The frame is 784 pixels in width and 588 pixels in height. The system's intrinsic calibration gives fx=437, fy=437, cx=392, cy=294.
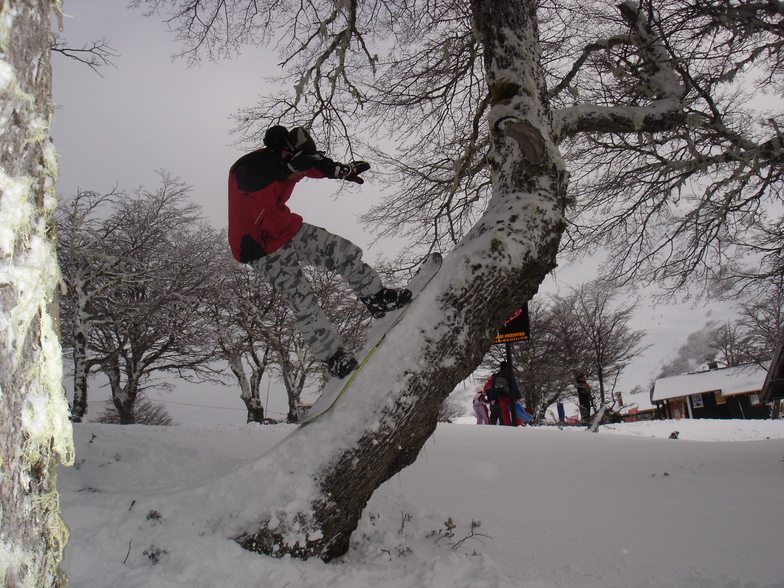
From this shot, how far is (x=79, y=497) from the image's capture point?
2.23m

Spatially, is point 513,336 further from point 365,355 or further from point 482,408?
point 365,355

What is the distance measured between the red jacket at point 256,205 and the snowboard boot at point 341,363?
0.84m

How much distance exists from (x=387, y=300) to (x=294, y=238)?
79 cm

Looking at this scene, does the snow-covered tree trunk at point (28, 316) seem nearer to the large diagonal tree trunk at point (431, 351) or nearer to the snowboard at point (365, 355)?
the large diagonal tree trunk at point (431, 351)

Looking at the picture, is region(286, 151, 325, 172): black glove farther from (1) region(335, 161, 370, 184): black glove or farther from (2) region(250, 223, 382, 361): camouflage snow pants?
(2) region(250, 223, 382, 361): camouflage snow pants

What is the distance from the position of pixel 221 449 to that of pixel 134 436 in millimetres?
806

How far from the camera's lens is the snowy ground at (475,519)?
191 cm

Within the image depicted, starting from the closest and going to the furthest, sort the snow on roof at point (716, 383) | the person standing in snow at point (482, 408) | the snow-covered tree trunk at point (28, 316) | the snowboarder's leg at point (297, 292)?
the snow-covered tree trunk at point (28, 316) < the snowboarder's leg at point (297, 292) < the person standing in snow at point (482, 408) < the snow on roof at point (716, 383)

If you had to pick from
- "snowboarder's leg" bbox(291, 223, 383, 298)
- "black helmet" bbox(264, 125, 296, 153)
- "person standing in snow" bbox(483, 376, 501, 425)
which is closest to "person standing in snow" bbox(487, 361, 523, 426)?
"person standing in snow" bbox(483, 376, 501, 425)

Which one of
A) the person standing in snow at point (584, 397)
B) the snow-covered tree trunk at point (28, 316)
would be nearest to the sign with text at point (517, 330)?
the person standing in snow at point (584, 397)

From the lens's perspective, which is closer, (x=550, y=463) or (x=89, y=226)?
(x=550, y=463)

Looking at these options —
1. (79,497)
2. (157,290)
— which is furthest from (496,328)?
(157,290)

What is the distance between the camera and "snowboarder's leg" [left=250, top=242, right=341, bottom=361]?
304cm

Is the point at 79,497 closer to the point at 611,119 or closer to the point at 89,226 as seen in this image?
the point at 611,119
